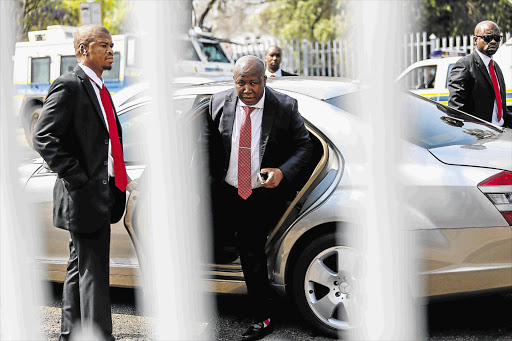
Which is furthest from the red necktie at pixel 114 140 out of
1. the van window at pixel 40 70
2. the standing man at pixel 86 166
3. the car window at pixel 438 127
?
the van window at pixel 40 70

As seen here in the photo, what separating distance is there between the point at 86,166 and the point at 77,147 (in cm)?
9

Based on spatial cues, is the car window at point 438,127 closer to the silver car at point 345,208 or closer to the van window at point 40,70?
the silver car at point 345,208

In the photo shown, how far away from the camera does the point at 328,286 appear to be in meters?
3.37

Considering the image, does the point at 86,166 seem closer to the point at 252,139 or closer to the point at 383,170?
the point at 252,139

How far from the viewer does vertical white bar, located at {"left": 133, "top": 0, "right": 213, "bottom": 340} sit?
5.04ft

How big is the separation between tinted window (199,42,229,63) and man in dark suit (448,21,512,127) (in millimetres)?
9140

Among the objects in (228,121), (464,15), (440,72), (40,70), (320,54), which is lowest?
(228,121)

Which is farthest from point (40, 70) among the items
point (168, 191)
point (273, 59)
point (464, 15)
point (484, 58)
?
point (464, 15)

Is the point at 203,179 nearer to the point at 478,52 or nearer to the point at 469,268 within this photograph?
the point at 469,268

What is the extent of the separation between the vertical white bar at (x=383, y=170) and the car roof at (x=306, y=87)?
6.81ft

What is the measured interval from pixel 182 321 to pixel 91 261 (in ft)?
4.99

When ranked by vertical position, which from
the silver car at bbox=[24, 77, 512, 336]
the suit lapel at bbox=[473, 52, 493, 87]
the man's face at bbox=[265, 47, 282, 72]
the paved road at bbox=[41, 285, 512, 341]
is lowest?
the paved road at bbox=[41, 285, 512, 341]

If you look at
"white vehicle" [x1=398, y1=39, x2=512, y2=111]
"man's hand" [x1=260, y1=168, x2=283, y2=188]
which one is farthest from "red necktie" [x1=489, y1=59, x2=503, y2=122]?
"white vehicle" [x1=398, y1=39, x2=512, y2=111]

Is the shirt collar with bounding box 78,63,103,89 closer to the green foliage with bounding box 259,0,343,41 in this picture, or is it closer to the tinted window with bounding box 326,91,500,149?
the tinted window with bounding box 326,91,500,149
